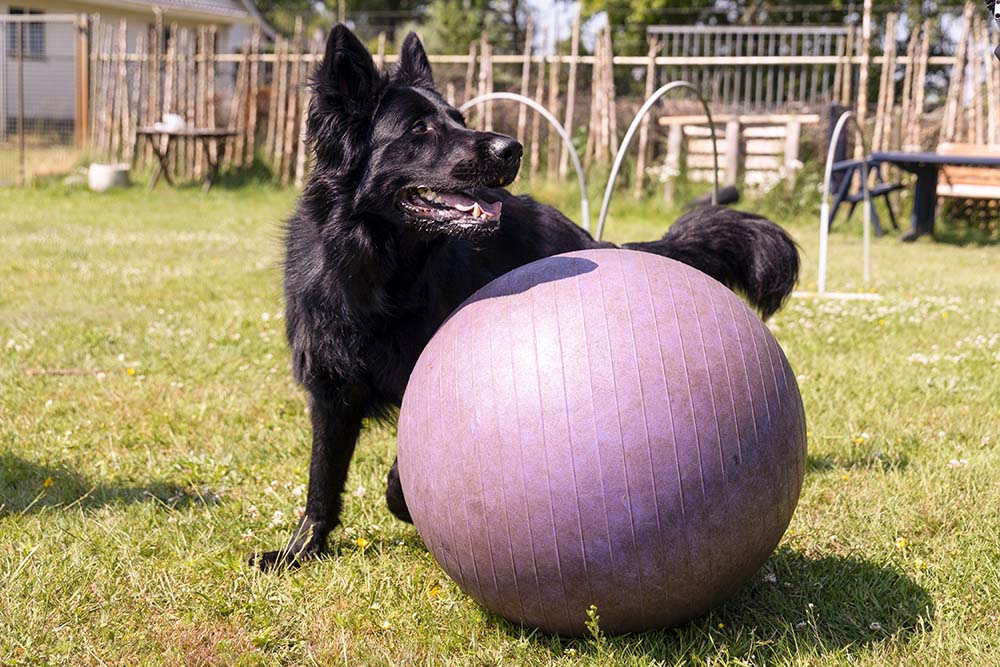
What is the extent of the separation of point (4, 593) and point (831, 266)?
9.91 m

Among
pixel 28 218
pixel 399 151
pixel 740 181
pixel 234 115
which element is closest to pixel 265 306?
pixel 399 151

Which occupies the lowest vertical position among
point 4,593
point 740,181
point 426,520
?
point 4,593

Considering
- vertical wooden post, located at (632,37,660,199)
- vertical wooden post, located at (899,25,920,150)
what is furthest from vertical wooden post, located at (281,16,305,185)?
vertical wooden post, located at (899,25,920,150)

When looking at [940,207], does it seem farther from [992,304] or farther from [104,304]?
[104,304]

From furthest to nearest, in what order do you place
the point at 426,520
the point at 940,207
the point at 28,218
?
the point at 940,207 → the point at 28,218 → the point at 426,520

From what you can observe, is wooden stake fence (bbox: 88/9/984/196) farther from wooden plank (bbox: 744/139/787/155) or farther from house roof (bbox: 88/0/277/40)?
house roof (bbox: 88/0/277/40)

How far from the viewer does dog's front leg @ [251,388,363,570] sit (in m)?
3.60

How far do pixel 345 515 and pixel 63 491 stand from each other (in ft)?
4.14

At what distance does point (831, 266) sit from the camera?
1126cm

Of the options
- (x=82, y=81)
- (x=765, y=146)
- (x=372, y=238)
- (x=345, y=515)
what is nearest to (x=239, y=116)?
(x=82, y=81)

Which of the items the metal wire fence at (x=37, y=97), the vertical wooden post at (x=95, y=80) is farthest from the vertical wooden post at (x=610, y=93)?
the vertical wooden post at (x=95, y=80)

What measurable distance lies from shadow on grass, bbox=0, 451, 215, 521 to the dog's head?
1.66m

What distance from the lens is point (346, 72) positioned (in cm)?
332

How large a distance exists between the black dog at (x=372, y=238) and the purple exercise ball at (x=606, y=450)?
0.60 m
